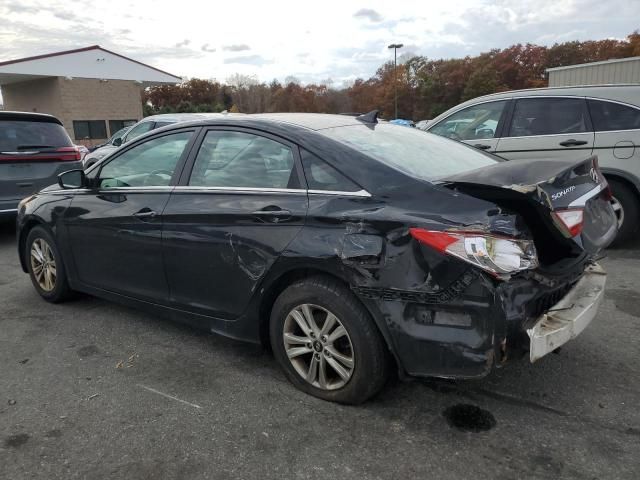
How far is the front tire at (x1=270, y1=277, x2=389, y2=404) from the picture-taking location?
8.77 feet

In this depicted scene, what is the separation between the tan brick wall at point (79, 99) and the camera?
28.5 metres

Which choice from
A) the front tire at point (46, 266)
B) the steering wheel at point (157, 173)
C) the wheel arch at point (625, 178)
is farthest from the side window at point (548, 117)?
the front tire at point (46, 266)

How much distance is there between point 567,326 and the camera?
8.42 feet

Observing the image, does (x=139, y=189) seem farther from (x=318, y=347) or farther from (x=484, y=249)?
(x=484, y=249)

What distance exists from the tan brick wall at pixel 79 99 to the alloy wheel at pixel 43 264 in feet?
85.5

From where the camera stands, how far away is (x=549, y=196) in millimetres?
2475

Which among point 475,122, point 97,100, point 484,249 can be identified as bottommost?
point 484,249

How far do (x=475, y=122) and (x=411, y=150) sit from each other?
3.89 m

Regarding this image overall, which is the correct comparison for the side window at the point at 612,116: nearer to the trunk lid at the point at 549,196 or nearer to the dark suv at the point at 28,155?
the trunk lid at the point at 549,196

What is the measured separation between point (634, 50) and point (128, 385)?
62501mm

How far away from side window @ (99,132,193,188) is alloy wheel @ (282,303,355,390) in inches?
56.2

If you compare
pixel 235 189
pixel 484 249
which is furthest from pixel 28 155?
pixel 484 249

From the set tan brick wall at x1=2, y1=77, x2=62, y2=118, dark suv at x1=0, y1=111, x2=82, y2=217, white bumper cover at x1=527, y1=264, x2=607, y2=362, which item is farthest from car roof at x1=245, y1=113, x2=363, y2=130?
tan brick wall at x1=2, y1=77, x2=62, y2=118

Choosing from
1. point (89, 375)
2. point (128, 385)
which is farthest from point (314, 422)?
point (89, 375)
